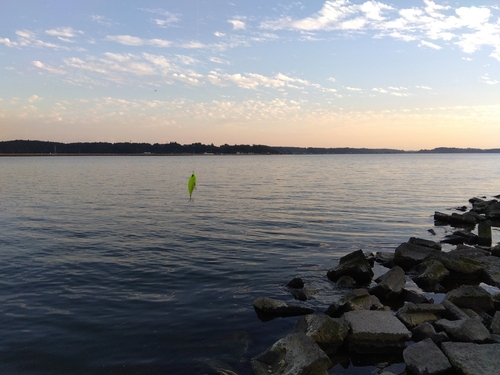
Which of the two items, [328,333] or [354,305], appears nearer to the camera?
[328,333]

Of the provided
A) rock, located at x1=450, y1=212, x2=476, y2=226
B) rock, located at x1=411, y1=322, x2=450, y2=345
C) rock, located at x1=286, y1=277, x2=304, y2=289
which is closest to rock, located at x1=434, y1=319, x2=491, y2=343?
rock, located at x1=411, y1=322, x2=450, y2=345

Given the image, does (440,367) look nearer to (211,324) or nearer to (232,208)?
(211,324)

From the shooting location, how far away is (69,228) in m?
20.8

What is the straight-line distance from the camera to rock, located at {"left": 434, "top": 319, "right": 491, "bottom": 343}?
26.3 ft

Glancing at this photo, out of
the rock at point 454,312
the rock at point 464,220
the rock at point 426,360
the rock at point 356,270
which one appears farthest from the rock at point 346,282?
the rock at point 464,220

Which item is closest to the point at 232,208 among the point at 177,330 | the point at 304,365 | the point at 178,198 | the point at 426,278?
the point at 178,198

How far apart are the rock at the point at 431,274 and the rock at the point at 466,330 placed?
4008mm

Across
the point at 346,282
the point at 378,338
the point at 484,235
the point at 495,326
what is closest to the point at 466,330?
the point at 495,326

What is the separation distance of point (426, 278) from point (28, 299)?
1183 cm

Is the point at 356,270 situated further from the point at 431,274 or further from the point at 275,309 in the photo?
the point at 275,309

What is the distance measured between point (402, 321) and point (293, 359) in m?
3.35

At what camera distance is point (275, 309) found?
10172 mm

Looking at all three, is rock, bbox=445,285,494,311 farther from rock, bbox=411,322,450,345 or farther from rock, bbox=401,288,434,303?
rock, bbox=411,322,450,345

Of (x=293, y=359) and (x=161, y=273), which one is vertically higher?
(x=293, y=359)
